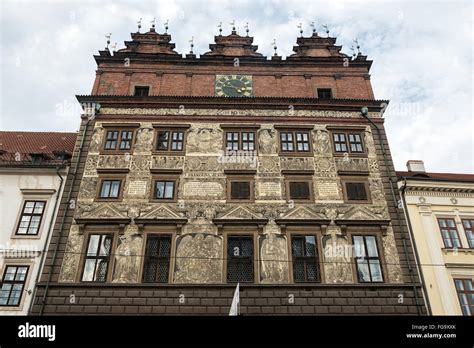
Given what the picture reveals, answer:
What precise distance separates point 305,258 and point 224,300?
332 cm

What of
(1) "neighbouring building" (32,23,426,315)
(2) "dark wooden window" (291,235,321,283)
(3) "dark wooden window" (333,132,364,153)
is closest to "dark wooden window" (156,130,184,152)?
(1) "neighbouring building" (32,23,426,315)

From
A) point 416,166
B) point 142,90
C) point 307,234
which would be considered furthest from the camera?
point 142,90

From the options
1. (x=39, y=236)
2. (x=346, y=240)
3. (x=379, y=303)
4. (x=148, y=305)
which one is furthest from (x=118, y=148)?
(x=379, y=303)

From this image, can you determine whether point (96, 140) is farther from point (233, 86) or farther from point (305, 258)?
point (305, 258)

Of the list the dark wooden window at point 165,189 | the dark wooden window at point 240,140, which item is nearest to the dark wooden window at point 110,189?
the dark wooden window at point 165,189

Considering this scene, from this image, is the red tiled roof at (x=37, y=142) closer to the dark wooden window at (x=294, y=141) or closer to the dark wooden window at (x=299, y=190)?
the dark wooden window at (x=294, y=141)

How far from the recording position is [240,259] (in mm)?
15148

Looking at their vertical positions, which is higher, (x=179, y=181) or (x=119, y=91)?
(x=119, y=91)

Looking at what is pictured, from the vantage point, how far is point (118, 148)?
1767cm

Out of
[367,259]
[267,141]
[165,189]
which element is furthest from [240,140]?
[367,259]

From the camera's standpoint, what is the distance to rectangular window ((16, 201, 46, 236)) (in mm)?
15602
